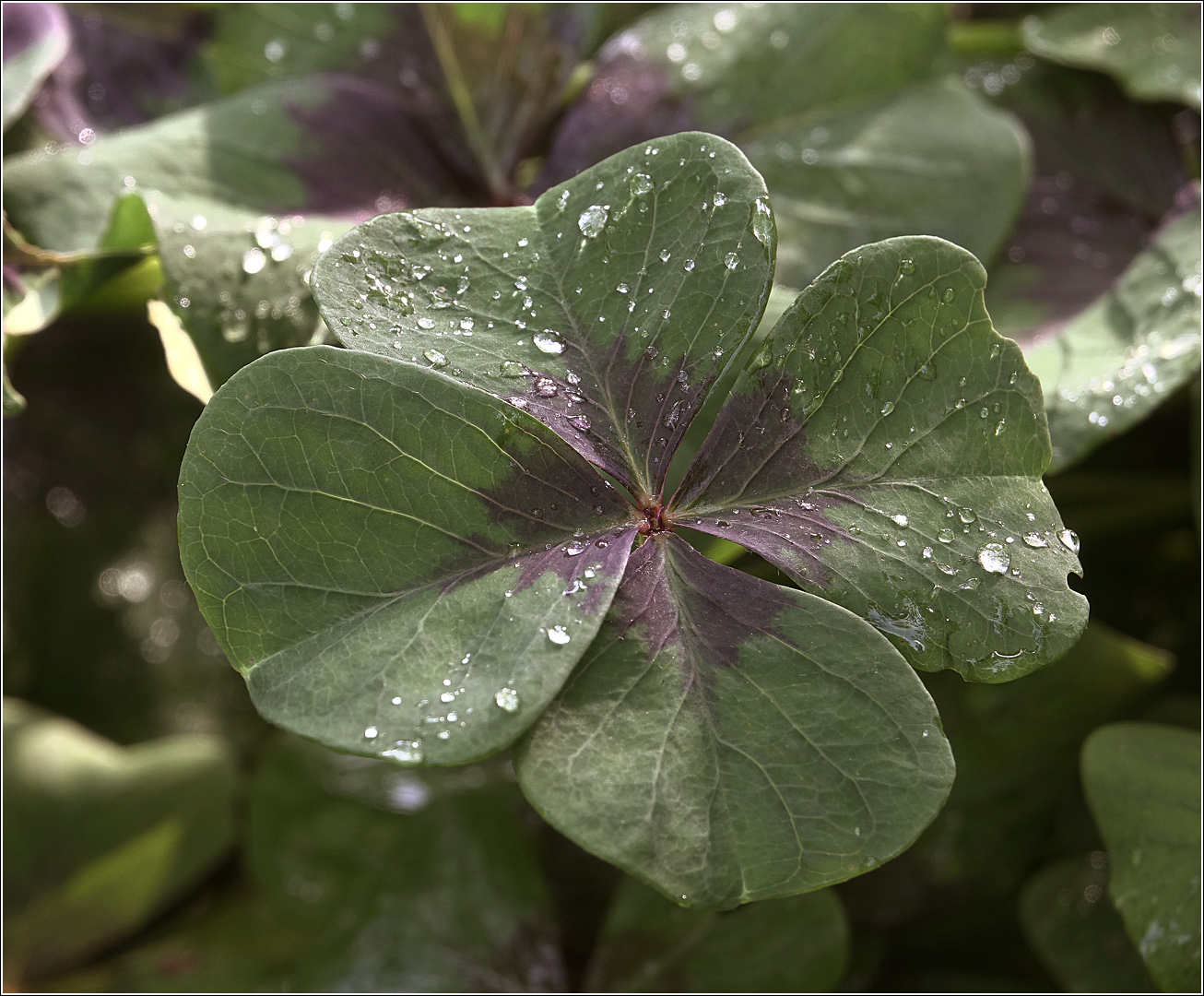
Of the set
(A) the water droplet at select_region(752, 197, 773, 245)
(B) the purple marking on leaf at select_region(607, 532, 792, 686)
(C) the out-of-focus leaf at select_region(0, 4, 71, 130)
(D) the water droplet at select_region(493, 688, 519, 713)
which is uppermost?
(C) the out-of-focus leaf at select_region(0, 4, 71, 130)

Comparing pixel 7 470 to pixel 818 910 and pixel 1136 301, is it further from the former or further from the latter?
pixel 1136 301

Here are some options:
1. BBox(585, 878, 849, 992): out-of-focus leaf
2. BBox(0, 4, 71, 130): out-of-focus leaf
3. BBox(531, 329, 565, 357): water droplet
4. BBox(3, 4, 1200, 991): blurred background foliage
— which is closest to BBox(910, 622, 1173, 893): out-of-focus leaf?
BBox(3, 4, 1200, 991): blurred background foliage

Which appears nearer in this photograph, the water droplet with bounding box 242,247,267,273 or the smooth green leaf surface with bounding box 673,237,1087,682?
the smooth green leaf surface with bounding box 673,237,1087,682

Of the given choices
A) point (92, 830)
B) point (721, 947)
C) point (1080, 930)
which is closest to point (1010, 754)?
point (1080, 930)

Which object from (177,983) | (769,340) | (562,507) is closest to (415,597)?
(562,507)

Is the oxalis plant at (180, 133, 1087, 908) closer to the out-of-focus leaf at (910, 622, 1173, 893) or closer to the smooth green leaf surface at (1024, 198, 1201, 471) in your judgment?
the smooth green leaf surface at (1024, 198, 1201, 471)

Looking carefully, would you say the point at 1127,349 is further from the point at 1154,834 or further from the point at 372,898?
the point at 372,898

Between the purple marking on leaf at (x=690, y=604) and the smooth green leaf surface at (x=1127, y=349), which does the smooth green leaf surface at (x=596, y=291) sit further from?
the smooth green leaf surface at (x=1127, y=349)
